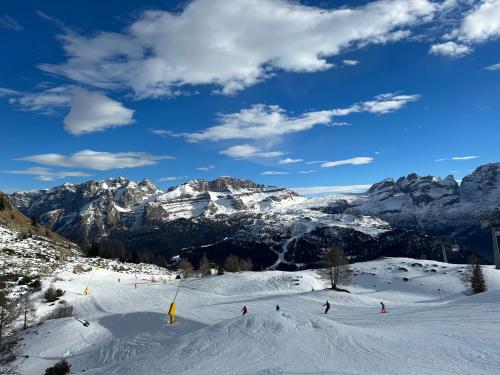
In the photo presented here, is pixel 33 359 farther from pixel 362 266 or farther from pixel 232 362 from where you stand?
pixel 362 266

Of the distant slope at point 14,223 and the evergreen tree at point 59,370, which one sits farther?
the distant slope at point 14,223

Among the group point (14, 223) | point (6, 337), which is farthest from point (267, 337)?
point (14, 223)

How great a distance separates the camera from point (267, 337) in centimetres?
2756

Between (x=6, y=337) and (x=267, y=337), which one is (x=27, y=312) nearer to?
(x=6, y=337)

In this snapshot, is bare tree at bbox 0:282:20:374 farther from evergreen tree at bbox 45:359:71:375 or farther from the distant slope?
the distant slope

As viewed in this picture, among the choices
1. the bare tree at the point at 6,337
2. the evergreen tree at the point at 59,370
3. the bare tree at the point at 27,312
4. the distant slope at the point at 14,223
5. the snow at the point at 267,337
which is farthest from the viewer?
the distant slope at the point at 14,223

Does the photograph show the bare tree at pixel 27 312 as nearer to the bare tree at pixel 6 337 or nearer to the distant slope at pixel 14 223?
the bare tree at pixel 6 337

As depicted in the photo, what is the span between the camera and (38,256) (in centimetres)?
11281

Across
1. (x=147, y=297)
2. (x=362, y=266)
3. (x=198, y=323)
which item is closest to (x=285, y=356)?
(x=198, y=323)

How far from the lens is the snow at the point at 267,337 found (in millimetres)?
21625

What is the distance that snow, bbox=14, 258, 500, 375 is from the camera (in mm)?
21625

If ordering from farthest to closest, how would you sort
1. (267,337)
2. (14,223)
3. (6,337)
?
(14,223) < (6,337) < (267,337)

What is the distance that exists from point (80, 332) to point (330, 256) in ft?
160

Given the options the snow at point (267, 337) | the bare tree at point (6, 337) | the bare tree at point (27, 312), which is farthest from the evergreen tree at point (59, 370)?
the bare tree at point (27, 312)
